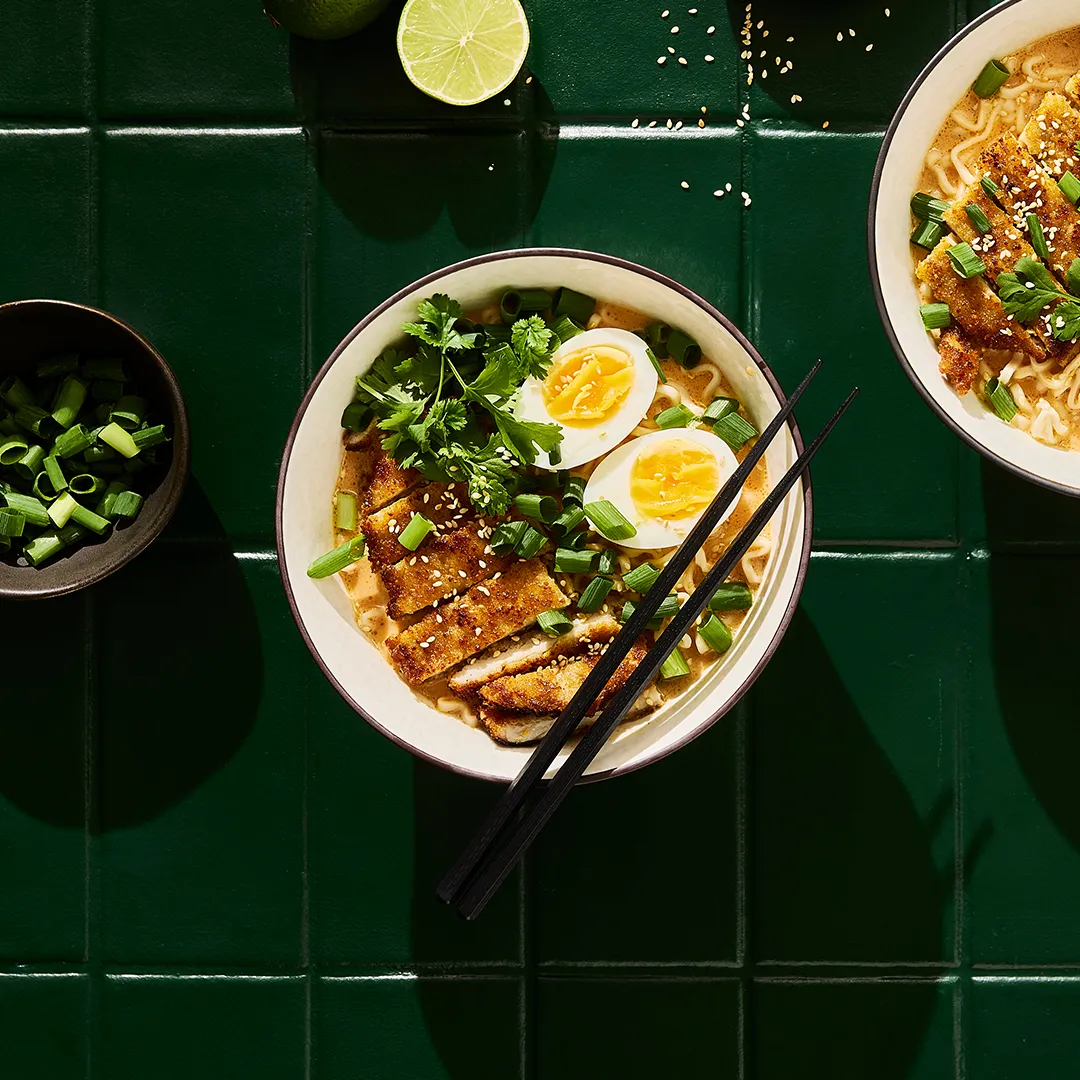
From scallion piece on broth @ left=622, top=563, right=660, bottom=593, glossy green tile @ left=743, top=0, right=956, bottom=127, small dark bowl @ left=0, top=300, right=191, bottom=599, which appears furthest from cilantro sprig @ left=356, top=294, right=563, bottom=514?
glossy green tile @ left=743, top=0, right=956, bottom=127

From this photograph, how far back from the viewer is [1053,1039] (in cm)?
226

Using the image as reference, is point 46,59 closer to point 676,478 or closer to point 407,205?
point 407,205

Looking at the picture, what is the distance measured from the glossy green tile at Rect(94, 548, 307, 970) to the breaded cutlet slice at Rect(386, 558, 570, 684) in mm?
324

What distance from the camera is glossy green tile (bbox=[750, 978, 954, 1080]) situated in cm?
226

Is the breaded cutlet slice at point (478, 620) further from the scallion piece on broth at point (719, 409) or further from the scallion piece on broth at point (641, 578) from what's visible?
the scallion piece on broth at point (719, 409)

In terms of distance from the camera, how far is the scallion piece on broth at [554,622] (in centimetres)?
201

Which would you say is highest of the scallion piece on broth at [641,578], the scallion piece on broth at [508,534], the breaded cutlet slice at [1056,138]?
the breaded cutlet slice at [1056,138]

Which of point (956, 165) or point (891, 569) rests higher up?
point (956, 165)

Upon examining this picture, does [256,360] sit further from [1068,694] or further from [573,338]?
[1068,694]

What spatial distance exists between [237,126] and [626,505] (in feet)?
3.61

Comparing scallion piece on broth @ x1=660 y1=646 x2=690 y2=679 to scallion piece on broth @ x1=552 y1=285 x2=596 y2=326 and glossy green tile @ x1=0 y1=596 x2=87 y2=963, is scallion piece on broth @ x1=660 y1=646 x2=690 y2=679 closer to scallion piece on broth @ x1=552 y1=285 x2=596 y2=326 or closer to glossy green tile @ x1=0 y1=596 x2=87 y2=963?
scallion piece on broth @ x1=552 y1=285 x2=596 y2=326

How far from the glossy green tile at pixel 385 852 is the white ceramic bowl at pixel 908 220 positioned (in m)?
1.16

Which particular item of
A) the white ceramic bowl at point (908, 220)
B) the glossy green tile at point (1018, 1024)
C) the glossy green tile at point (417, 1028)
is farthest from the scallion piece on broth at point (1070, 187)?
the glossy green tile at point (417, 1028)

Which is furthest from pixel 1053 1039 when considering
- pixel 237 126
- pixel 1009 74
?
pixel 237 126
